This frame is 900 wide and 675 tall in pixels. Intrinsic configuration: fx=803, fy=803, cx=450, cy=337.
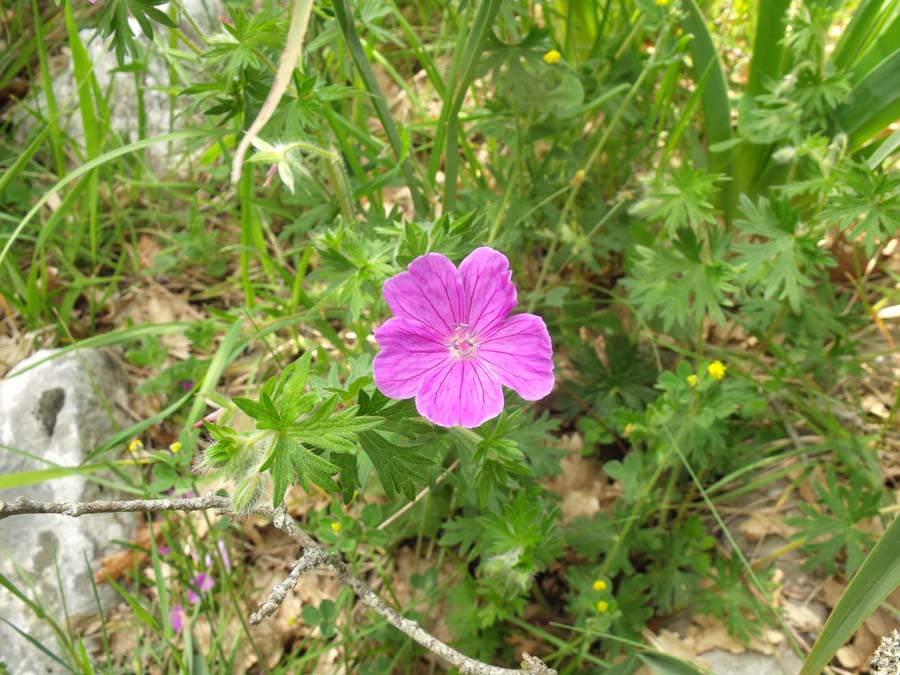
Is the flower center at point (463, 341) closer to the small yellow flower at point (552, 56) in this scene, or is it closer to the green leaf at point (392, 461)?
the green leaf at point (392, 461)

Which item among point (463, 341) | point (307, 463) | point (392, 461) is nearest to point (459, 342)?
point (463, 341)

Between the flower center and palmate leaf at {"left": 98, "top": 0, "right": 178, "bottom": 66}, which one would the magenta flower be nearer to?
the flower center

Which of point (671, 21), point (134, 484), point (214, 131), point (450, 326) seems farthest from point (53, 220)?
point (671, 21)

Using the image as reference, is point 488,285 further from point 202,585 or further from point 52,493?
point 52,493

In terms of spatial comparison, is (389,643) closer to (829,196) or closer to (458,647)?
(458,647)

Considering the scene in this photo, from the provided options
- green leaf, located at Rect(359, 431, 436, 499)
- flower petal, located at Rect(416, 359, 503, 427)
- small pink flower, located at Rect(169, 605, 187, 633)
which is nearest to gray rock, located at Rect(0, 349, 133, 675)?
small pink flower, located at Rect(169, 605, 187, 633)

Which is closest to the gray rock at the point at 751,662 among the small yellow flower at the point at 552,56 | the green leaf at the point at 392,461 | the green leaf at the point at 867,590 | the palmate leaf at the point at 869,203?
the green leaf at the point at 867,590
